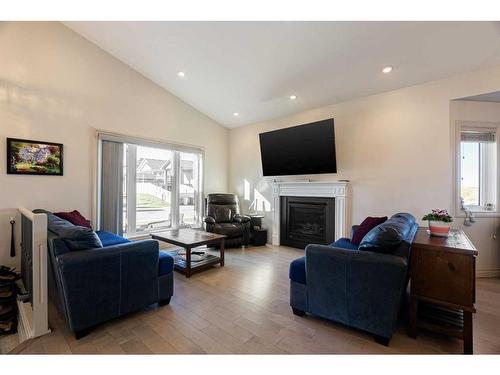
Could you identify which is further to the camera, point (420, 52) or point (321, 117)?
point (321, 117)

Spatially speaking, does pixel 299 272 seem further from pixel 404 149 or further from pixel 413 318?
pixel 404 149

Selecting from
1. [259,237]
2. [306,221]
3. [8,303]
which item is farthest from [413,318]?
[8,303]

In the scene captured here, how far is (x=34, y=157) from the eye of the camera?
3.05 meters

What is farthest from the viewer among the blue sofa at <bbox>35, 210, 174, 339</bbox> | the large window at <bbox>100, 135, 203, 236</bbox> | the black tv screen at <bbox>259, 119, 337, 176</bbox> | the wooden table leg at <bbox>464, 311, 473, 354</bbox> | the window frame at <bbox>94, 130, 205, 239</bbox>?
the large window at <bbox>100, 135, 203, 236</bbox>

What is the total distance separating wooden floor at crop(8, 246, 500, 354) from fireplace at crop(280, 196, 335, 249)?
6.08 feet

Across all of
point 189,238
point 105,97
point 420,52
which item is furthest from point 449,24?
point 105,97

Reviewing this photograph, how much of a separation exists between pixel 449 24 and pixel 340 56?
1057 mm

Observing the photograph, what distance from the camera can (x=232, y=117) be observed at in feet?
Answer: 17.0

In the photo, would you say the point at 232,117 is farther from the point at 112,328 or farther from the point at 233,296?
the point at 112,328

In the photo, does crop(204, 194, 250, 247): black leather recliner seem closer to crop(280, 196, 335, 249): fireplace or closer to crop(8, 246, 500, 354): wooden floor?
crop(280, 196, 335, 249): fireplace

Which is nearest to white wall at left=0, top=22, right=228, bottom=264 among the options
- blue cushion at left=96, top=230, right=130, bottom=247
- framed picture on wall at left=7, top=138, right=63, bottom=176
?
framed picture on wall at left=7, top=138, right=63, bottom=176

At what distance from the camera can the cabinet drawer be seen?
165 centimetres

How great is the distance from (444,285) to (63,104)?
16.1 ft

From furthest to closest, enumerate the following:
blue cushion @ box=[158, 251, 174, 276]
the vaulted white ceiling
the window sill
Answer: the window sill < the vaulted white ceiling < blue cushion @ box=[158, 251, 174, 276]
